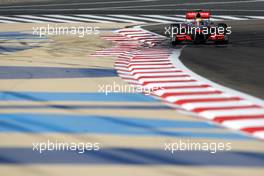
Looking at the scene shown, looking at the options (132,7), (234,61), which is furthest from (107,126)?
(132,7)

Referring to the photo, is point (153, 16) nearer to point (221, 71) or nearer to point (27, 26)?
point (27, 26)

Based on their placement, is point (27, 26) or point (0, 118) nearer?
point (0, 118)

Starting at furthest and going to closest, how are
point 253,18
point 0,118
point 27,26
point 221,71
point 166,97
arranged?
1. point 253,18
2. point 27,26
3. point 221,71
4. point 166,97
5. point 0,118

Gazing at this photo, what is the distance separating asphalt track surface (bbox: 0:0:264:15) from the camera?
37438mm

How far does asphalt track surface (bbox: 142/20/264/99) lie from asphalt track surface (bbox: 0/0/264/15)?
1470 cm

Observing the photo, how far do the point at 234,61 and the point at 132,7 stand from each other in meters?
26.7

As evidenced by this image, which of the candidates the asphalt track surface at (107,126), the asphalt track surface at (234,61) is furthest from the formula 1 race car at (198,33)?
the asphalt track surface at (107,126)

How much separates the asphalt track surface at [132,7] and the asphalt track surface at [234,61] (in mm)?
14701

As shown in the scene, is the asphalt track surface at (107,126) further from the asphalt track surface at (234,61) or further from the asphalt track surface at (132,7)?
the asphalt track surface at (132,7)

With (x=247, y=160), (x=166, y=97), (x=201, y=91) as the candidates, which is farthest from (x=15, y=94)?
(x=247, y=160)

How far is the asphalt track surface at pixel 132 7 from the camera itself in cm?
3744

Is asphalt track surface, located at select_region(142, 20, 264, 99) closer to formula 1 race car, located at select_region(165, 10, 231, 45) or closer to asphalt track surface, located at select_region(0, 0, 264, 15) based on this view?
formula 1 race car, located at select_region(165, 10, 231, 45)

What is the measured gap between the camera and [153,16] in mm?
34531

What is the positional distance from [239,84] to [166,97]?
2.00m
